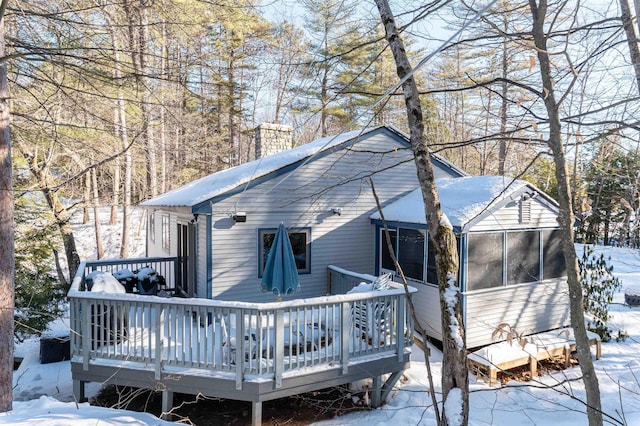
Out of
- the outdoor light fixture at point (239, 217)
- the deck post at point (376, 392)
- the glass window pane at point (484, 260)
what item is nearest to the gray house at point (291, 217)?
the outdoor light fixture at point (239, 217)

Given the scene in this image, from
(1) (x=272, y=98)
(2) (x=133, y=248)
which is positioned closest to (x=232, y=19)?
(1) (x=272, y=98)

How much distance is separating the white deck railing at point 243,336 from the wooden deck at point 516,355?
149cm

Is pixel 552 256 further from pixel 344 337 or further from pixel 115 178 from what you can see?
pixel 115 178

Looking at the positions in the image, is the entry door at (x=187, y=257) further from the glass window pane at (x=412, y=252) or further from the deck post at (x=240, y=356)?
the glass window pane at (x=412, y=252)

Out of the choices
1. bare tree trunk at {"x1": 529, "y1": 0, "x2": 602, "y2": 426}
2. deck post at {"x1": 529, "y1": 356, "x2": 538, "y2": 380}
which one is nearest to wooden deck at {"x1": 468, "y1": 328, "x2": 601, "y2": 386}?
deck post at {"x1": 529, "y1": 356, "x2": 538, "y2": 380}

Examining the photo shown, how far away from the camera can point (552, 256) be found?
27.8 feet

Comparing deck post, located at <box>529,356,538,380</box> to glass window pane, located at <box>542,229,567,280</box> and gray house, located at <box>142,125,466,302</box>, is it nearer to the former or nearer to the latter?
glass window pane, located at <box>542,229,567,280</box>

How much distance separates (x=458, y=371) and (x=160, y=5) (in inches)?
216

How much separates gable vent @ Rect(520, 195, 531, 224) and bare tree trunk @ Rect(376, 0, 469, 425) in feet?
16.8

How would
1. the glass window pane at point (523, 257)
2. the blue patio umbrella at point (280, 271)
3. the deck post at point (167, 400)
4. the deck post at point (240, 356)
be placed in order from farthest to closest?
the glass window pane at point (523, 257) < the blue patio umbrella at point (280, 271) < the deck post at point (167, 400) < the deck post at point (240, 356)

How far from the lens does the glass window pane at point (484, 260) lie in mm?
7422

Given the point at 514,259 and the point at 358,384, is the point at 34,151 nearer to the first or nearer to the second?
the point at 358,384

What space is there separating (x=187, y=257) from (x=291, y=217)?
9.07 ft

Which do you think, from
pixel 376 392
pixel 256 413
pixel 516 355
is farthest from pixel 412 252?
pixel 256 413
